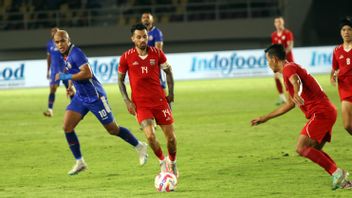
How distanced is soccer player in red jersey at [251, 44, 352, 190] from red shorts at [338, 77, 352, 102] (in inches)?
104

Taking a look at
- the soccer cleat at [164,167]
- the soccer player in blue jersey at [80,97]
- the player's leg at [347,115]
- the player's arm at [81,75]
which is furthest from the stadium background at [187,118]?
the player's arm at [81,75]

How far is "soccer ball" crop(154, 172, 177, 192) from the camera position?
10.2 meters

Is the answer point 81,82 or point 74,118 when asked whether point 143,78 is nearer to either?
point 81,82

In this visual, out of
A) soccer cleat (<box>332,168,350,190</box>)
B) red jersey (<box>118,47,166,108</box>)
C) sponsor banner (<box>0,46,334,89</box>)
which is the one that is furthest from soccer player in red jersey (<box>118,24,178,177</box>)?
sponsor banner (<box>0,46,334,89</box>)

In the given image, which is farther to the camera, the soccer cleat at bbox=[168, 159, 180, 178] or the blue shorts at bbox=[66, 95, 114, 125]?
the blue shorts at bbox=[66, 95, 114, 125]

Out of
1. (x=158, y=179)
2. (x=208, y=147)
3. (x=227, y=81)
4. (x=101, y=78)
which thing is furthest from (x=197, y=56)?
(x=158, y=179)

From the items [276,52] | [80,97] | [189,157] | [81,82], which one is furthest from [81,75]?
[276,52]

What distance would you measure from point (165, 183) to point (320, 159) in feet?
6.39

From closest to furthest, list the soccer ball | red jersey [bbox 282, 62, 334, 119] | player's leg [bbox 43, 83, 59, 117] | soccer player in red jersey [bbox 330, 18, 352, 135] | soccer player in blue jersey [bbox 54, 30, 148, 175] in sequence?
red jersey [bbox 282, 62, 334, 119] → the soccer ball → soccer player in blue jersey [bbox 54, 30, 148, 175] → soccer player in red jersey [bbox 330, 18, 352, 135] → player's leg [bbox 43, 83, 59, 117]

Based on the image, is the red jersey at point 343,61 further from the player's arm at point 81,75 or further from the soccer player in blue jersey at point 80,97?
the player's arm at point 81,75

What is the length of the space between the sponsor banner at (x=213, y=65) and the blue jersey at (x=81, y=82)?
72.4ft

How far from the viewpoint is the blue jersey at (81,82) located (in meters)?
12.0

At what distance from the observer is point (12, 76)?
34.1 meters

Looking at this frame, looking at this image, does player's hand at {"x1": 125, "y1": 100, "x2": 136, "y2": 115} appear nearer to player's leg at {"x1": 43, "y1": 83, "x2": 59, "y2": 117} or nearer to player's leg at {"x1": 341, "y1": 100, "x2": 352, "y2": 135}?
player's leg at {"x1": 341, "y1": 100, "x2": 352, "y2": 135}
